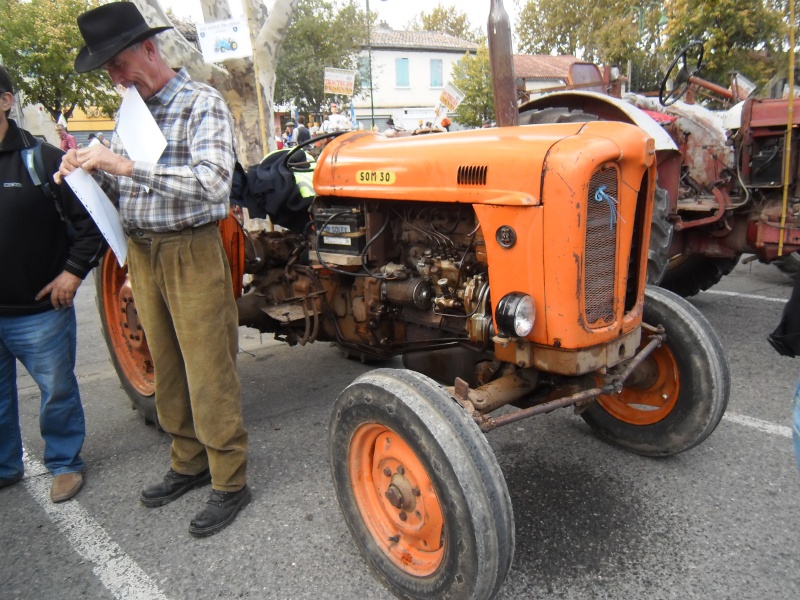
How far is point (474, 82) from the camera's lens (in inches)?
1153

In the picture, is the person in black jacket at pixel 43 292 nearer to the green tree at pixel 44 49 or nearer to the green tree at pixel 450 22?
the green tree at pixel 44 49

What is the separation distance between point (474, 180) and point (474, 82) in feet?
95.7

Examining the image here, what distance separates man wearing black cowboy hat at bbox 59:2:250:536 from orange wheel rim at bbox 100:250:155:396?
2.83 feet

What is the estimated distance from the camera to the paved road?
216 cm

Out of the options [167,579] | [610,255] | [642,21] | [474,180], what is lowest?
[167,579]

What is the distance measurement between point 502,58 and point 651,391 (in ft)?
5.59

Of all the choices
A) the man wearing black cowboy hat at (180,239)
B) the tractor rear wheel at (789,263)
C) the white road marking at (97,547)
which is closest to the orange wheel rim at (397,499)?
the man wearing black cowboy hat at (180,239)

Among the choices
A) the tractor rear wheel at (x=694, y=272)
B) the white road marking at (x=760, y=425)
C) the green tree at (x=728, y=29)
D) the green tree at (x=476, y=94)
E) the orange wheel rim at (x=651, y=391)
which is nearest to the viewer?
the orange wheel rim at (x=651, y=391)

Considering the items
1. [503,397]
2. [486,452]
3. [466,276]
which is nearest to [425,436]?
[486,452]

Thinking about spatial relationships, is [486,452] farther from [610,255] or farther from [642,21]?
Answer: [642,21]

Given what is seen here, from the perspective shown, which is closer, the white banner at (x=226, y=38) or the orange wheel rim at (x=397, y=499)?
the orange wheel rim at (x=397, y=499)

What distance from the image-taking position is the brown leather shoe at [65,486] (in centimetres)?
280

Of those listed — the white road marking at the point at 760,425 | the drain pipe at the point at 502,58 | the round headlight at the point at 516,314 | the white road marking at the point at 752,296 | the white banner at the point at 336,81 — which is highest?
the white banner at the point at 336,81

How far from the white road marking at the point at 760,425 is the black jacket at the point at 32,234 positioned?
340cm
